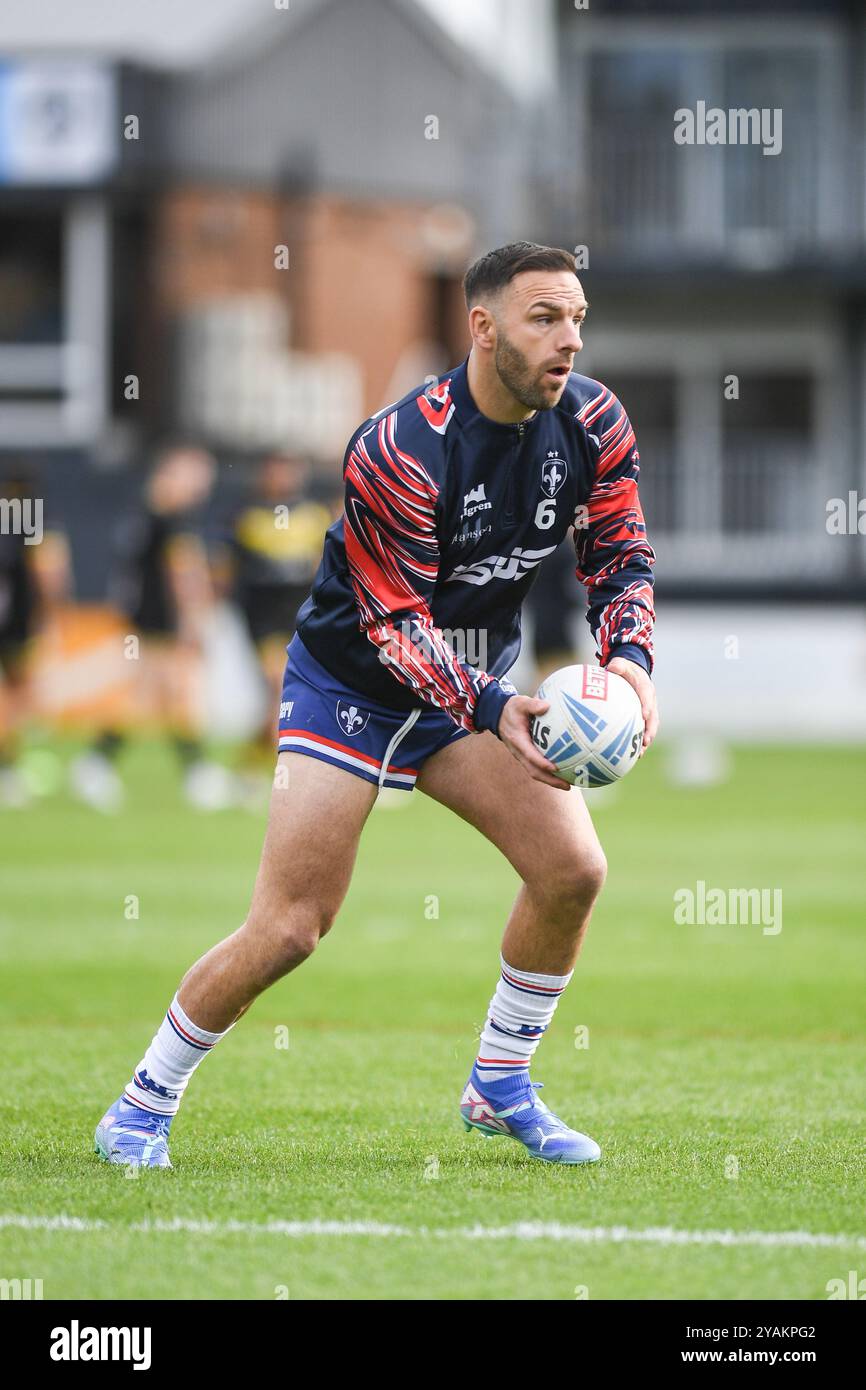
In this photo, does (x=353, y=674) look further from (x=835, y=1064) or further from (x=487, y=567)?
(x=835, y=1064)

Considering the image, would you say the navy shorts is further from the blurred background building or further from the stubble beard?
the blurred background building

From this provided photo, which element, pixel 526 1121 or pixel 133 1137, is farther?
pixel 526 1121

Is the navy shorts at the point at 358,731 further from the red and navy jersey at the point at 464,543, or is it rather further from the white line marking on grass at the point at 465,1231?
the white line marking on grass at the point at 465,1231

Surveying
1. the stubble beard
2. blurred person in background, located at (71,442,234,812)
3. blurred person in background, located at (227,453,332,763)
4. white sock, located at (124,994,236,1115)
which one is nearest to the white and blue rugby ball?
the stubble beard

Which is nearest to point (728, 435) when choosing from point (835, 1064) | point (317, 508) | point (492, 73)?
point (492, 73)

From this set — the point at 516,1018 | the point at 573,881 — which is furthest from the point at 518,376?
the point at 516,1018

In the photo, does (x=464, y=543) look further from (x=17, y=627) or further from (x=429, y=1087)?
(x=17, y=627)

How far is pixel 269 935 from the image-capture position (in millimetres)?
5574

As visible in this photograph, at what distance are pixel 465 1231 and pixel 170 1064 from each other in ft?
3.76

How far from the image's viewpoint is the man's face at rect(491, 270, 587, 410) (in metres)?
Result: 5.36

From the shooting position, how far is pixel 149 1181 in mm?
5535

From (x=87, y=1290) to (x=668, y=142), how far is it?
2847cm

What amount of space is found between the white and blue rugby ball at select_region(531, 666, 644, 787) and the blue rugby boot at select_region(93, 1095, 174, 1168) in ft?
5.10

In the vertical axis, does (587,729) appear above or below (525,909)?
above
